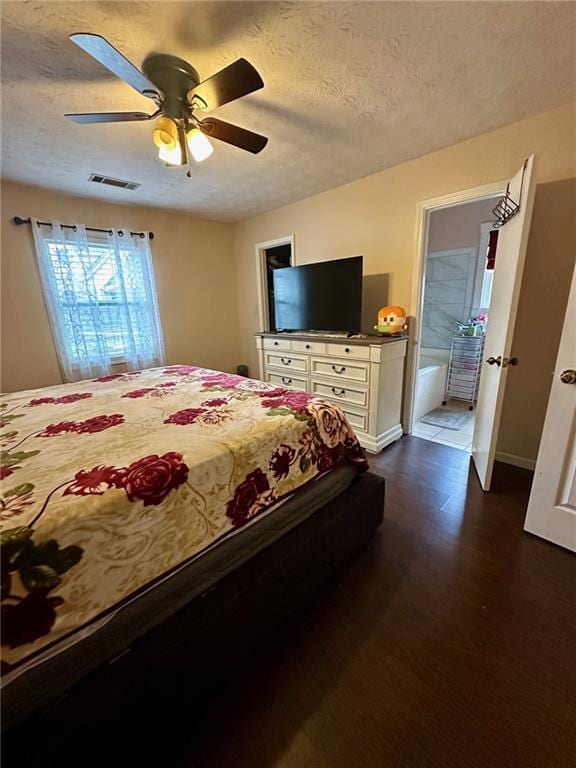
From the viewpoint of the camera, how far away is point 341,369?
2695 millimetres

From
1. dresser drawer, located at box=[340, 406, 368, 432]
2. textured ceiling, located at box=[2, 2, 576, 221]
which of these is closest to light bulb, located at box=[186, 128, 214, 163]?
textured ceiling, located at box=[2, 2, 576, 221]

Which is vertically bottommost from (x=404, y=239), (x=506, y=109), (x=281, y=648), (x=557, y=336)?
(x=281, y=648)

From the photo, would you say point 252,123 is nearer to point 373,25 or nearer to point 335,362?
point 373,25

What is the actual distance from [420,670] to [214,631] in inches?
30.1

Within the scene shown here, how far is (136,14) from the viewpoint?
1169 millimetres

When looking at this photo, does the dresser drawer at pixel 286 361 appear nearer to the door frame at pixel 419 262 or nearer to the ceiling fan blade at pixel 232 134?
the door frame at pixel 419 262

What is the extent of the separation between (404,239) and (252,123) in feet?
4.88

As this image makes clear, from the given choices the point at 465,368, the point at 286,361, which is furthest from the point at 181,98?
the point at 465,368

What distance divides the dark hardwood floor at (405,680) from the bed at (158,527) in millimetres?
144

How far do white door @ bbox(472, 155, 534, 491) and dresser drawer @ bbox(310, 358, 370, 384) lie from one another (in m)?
0.87

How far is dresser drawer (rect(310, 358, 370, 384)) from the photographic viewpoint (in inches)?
100

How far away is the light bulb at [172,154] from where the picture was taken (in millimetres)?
1507

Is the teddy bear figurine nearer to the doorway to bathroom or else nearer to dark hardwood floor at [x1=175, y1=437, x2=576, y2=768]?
the doorway to bathroom

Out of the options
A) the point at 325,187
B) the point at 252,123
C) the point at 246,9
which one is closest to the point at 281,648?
the point at 246,9
